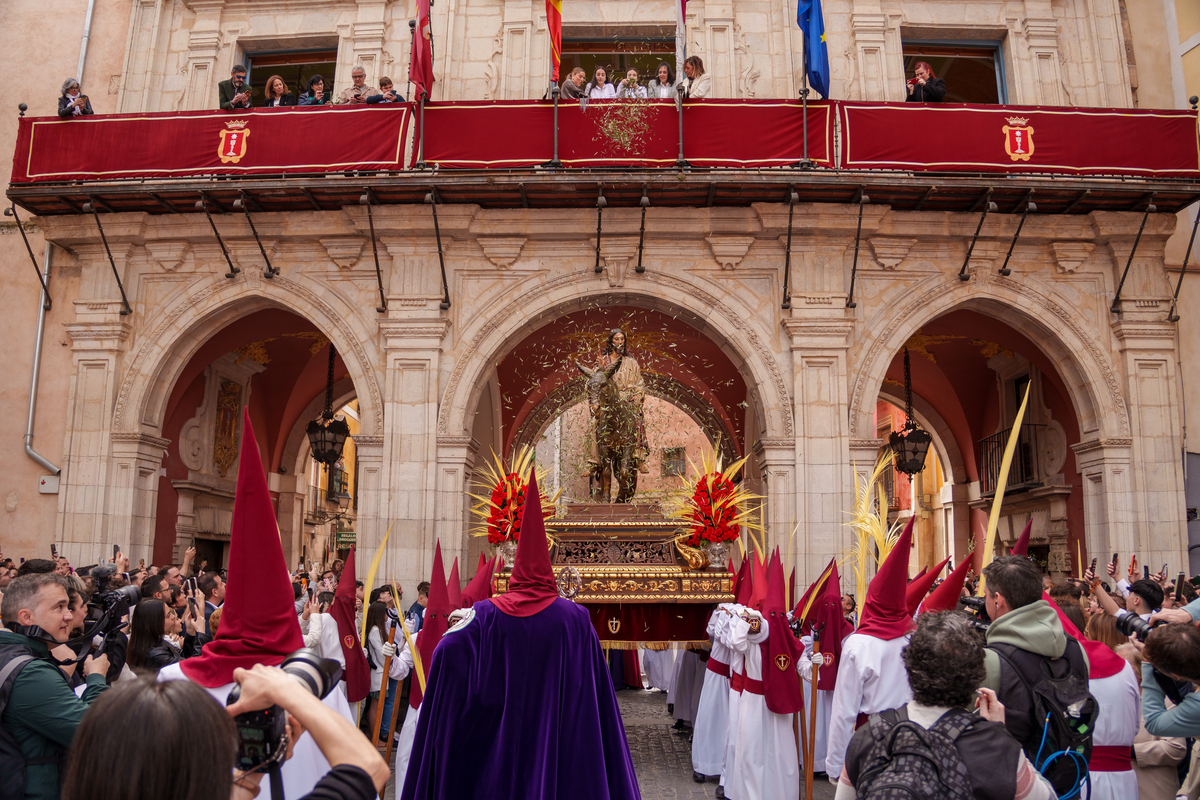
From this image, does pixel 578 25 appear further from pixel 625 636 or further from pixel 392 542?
pixel 625 636

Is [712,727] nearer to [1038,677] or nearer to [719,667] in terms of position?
[719,667]

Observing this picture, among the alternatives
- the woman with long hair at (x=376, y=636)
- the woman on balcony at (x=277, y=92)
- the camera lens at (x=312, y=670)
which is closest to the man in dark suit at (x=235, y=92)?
the woman on balcony at (x=277, y=92)

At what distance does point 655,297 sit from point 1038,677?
972 centimetres

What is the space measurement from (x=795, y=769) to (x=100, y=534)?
32.0ft

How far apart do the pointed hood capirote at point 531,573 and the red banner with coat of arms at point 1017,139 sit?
945 centimetres

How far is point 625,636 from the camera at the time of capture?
7777mm

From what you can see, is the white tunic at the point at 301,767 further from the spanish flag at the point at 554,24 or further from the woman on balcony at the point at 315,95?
the woman on balcony at the point at 315,95

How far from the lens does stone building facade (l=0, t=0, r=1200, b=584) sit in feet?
A: 39.3

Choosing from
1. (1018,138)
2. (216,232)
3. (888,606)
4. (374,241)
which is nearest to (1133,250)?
(1018,138)

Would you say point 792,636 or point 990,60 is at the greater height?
point 990,60

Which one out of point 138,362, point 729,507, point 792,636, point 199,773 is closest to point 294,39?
point 138,362

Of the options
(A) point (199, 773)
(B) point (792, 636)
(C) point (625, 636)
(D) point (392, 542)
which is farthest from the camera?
(D) point (392, 542)

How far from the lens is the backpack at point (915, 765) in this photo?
2236 mm

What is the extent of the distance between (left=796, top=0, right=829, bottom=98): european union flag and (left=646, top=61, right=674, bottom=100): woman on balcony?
1.80 m
